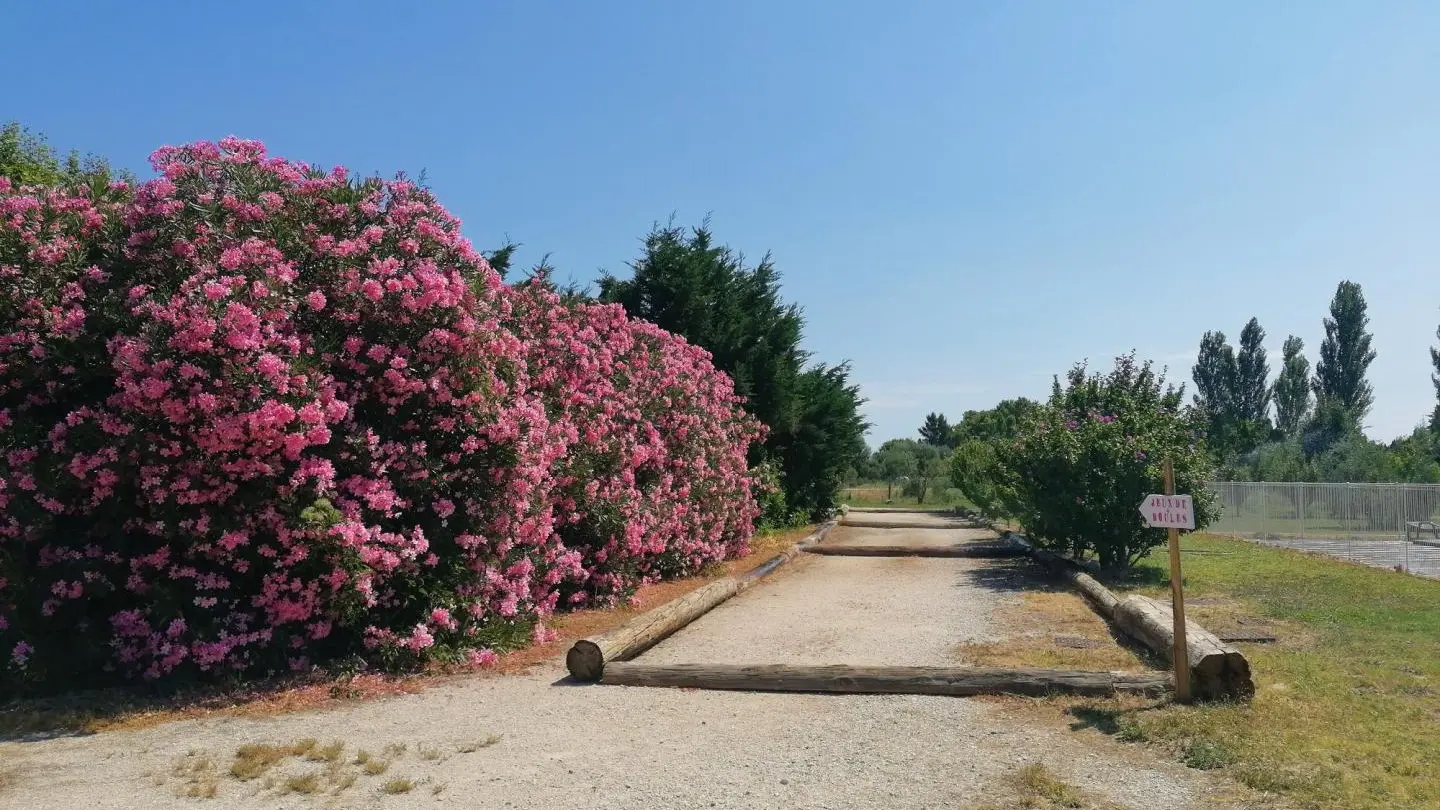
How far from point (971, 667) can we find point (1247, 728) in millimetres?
2114

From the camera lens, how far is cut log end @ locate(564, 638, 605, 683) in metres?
8.46

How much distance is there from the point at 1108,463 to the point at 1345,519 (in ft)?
37.2

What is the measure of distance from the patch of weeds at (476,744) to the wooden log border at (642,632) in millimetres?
1885

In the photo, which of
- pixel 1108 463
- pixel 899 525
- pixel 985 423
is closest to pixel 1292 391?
pixel 985 423

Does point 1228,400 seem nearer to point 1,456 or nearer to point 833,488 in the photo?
point 833,488

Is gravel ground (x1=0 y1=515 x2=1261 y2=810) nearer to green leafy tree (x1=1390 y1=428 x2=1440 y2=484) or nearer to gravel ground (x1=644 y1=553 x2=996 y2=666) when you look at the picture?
gravel ground (x1=644 y1=553 x2=996 y2=666)

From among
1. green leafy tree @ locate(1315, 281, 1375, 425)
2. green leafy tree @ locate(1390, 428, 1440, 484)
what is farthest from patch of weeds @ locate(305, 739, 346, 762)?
green leafy tree @ locate(1315, 281, 1375, 425)

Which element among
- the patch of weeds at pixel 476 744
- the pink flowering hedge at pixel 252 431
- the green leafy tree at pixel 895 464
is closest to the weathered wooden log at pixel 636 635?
the pink flowering hedge at pixel 252 431

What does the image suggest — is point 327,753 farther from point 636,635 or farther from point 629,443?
point 629,443

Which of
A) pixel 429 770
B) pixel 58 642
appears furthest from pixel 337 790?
pixel 58 642

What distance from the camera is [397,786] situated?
5422mm

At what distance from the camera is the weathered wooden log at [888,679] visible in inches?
294

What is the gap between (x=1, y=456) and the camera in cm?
797

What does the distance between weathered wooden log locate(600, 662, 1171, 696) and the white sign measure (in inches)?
49.0
